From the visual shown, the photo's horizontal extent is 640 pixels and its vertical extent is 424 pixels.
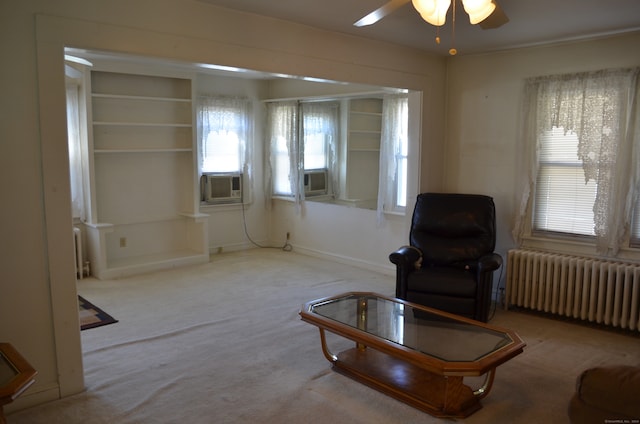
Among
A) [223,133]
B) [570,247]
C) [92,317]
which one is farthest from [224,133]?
[570,247]

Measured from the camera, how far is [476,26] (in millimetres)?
3799

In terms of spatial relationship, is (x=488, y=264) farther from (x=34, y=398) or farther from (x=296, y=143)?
(x=296, y=143)

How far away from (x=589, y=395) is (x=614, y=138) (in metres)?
2.89

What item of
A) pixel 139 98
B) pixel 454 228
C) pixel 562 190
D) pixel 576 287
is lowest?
pixel 576 287

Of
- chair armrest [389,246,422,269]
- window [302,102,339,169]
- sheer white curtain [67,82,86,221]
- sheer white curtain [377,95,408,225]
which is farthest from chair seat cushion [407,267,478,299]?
sheer white curtain [67,82,86,221]

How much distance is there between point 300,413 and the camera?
276cm

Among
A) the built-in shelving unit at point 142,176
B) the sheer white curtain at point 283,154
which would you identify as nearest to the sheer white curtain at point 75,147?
the built-in shelving unit at point 142,176

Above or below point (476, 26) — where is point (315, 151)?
below

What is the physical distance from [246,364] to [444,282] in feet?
5.51

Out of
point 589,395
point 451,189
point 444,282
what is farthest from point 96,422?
point 451,189

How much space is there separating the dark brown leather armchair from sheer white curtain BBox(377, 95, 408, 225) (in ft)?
2.23

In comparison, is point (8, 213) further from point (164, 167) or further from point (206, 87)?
point (206, 87)

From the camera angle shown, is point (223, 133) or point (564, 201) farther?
point (223, 133)

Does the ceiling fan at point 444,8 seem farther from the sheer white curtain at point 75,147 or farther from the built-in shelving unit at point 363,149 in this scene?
the sheer white curtain at point 75,147
